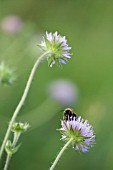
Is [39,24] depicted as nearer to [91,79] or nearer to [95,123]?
[91,79]

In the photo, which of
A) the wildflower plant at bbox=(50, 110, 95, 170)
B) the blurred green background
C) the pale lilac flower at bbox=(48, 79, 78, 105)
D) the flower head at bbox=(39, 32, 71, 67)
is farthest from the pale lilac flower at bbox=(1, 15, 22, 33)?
the wildflower plant at bbox=(50, 110, 95, 170)

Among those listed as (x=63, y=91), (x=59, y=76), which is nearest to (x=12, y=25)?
(x=63, y=91)

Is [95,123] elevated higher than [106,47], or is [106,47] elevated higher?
[106,47]

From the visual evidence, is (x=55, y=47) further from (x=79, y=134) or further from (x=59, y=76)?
(x=59, y=76)

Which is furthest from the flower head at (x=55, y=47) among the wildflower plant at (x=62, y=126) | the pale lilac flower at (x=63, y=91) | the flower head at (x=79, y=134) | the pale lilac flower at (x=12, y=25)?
the pale lilac flower at (x=63, y=91)

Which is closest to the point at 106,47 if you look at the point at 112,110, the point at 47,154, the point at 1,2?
the point at 1,2

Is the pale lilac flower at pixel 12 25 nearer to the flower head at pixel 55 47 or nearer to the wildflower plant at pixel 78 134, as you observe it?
the flower head at pixel 55 47

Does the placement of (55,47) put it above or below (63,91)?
below
